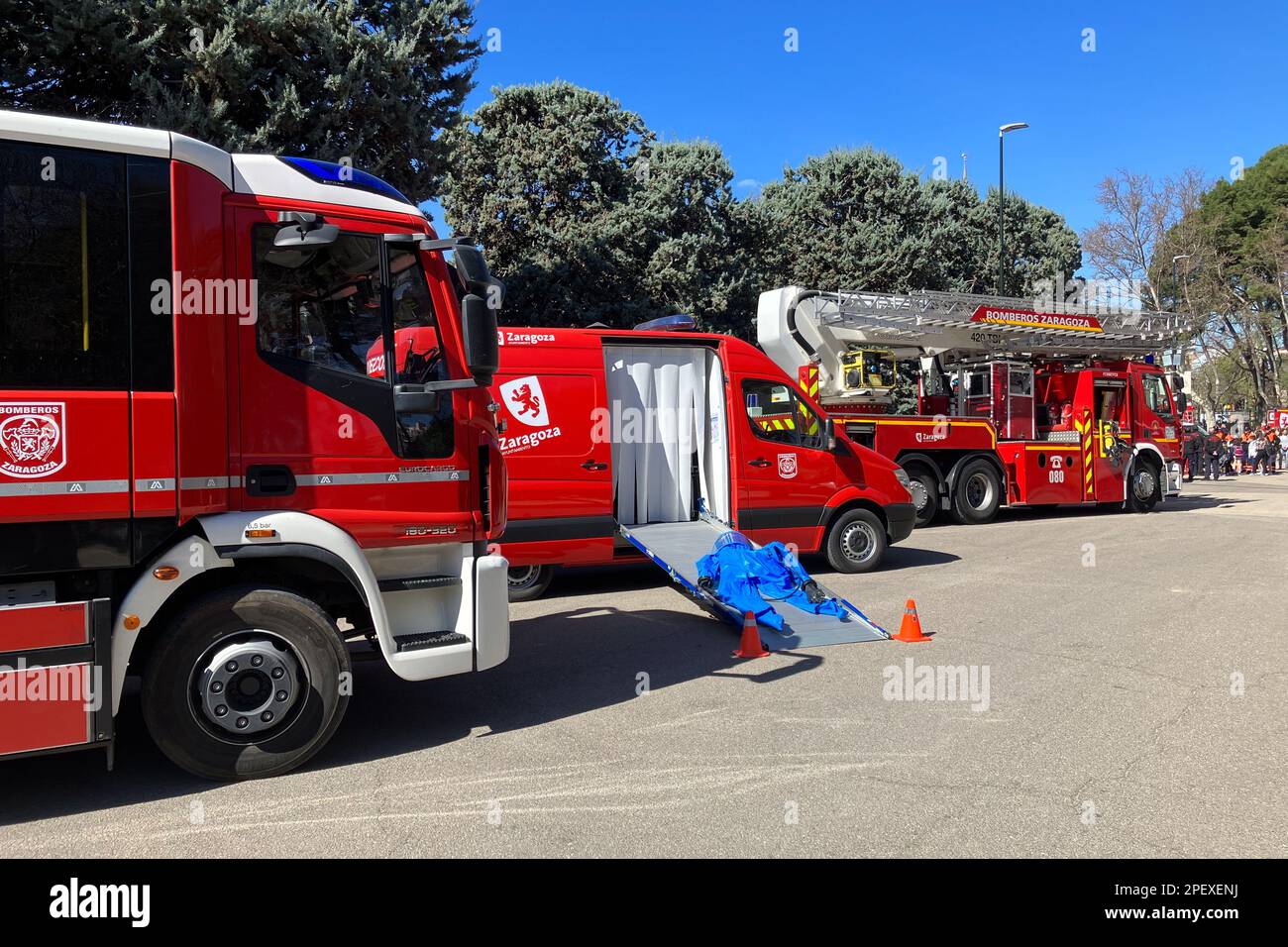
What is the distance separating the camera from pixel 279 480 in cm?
→ 454

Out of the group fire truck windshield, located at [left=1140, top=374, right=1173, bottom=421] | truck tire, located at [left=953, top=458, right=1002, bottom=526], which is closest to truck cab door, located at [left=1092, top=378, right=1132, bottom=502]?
fire truck windshield, located at [left=1140, top=374, right=1173, bottom=421]

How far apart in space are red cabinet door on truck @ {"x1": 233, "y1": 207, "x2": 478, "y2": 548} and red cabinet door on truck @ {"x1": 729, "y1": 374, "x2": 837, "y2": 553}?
17.8ft

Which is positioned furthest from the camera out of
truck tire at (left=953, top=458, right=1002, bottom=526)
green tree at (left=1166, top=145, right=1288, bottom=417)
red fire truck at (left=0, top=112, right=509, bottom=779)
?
green tree at (left=1166, top=145, right=1288, bottom=417)

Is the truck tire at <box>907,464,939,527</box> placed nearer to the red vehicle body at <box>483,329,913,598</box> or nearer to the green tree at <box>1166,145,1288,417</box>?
the red vehicle body at <box>483,329,913,598</box>

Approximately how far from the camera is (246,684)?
444cm

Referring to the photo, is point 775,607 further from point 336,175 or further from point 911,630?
point 336,175

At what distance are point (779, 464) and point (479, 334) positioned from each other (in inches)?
237

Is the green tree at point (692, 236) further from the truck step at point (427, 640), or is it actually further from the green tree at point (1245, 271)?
the green tree at point (1245, 271)

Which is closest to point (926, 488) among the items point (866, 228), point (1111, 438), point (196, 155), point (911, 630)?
point (1111, 438)

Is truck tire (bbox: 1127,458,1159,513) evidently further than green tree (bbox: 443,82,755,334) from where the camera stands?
No

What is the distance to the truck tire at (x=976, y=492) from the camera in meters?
16.2

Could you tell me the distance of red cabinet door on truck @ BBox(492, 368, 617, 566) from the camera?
902 cm
